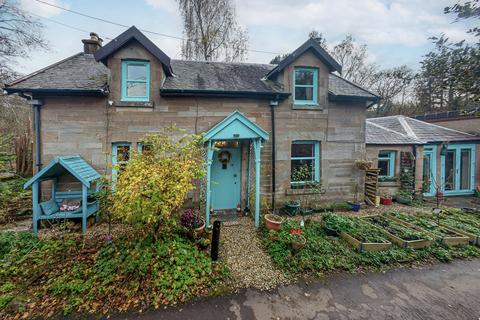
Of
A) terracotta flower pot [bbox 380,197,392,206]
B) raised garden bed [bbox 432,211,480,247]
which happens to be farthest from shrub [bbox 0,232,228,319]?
terracotta flower pot [bbox 380,197,392,206]

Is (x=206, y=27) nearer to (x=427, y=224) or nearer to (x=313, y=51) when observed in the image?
(x=313, y=51)

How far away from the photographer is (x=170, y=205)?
14.3 feet

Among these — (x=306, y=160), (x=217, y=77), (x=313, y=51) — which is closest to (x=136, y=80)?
(x=217, y=77)

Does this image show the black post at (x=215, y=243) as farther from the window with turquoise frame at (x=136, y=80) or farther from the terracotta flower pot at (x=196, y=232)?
the window with turquoise frame at (x=136, y=80)

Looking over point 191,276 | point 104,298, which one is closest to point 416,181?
point 191,276

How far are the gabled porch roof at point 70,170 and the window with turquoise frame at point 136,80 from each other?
2.61 m

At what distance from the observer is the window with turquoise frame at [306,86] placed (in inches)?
323

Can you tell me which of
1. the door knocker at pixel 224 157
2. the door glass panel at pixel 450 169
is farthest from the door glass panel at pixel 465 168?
the door knocker at pixel 224 157

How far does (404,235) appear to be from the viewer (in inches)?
227

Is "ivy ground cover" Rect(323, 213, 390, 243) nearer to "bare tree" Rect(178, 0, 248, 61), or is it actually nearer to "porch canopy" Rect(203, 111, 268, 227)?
"porch canopy" Rect(203, 111, 268, 227)

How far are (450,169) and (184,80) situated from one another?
15.6 metres

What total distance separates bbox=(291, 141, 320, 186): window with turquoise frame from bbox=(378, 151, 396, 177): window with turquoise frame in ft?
14.4

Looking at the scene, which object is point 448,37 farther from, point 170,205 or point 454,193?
point 454,193

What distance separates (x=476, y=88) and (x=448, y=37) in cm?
126
